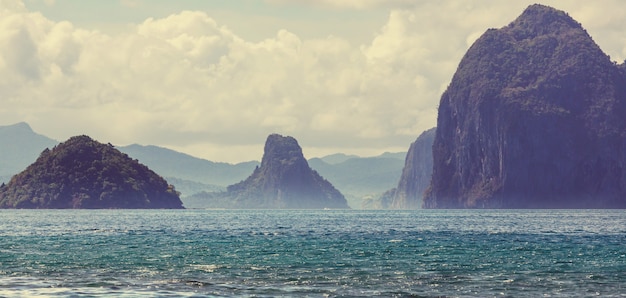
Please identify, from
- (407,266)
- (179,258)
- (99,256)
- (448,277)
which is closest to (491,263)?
(407,266)

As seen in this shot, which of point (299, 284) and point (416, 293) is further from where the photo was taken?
point (299, 284)

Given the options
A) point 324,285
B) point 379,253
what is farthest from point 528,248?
point 324,285

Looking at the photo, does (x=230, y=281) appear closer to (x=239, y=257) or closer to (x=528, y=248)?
(x=239, y=257)

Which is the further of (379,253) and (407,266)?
(379,253)

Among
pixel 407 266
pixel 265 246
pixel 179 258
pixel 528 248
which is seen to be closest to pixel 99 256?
pixel 179 258

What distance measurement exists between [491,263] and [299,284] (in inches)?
768

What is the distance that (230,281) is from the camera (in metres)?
51.4

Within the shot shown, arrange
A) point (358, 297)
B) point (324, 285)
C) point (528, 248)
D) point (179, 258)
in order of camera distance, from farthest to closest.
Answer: point (528, 248) < point (179, 258) < point (324, 285) < point (358, 297)

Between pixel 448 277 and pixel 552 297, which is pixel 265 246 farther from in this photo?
pixel 552 297

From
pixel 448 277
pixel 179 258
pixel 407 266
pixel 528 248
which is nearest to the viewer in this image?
pixel 448 277

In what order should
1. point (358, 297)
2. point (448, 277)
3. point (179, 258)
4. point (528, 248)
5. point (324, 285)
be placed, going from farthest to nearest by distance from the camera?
1. point (528, 248)
2. point (179, 258)
3. point (448, 277)
4. point (324, 285)
5. point (358, 297)

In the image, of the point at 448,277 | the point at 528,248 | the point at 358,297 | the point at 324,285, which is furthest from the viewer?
the point at 528,248

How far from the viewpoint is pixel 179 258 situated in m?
68.7

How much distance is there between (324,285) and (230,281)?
579cm
